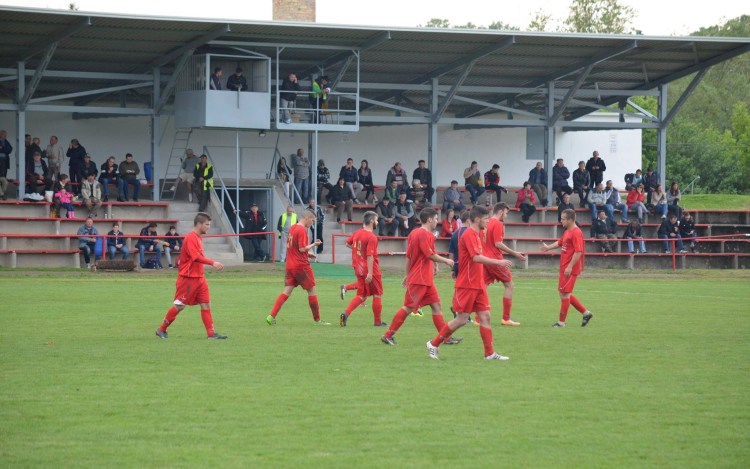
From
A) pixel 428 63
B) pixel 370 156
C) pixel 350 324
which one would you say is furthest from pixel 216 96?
pixel 350 324

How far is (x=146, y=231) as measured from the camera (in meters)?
25.0

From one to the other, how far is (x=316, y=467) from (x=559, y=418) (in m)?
2.35

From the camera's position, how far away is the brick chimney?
1302 inches

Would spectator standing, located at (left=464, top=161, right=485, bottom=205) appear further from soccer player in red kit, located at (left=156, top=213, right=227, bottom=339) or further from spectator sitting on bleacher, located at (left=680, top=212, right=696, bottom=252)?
soccer player in red kit, located at (left=156, top=213, right=227, bottom=339)

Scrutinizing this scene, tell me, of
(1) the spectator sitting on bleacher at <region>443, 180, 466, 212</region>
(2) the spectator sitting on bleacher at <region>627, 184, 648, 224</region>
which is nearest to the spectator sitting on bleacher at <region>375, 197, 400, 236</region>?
(1) the spectator sitting on bleacher at <region>443, 180, 466, 212</region>

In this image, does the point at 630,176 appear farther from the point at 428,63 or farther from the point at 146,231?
the point at 146,231

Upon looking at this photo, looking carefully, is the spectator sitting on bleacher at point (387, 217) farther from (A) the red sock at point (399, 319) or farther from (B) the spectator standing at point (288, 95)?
(A) the red sock at point (399, 319)

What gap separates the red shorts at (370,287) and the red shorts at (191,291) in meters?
2.56

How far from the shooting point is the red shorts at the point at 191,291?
36.3 feet

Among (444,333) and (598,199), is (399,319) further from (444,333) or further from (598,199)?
(598,199)

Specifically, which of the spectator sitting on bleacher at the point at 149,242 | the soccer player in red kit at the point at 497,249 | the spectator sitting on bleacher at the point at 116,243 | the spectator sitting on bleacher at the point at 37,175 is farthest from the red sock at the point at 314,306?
the spectator sitting on bleacher at the point at 37,175

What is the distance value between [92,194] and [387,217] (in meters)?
9.07

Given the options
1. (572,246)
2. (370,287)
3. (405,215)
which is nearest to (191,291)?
(370,287)

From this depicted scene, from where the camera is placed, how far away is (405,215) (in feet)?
91.7
